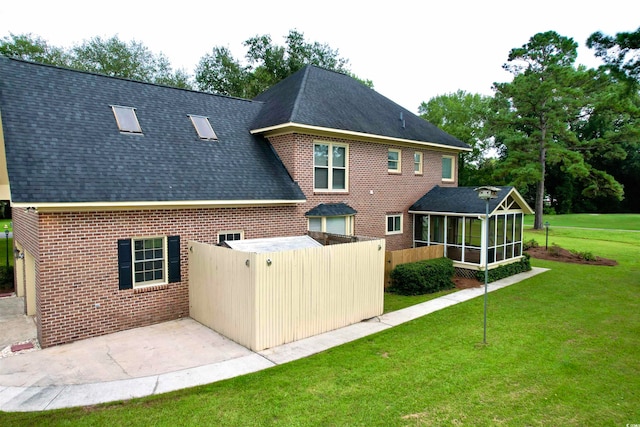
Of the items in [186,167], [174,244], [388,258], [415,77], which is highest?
[415,77]

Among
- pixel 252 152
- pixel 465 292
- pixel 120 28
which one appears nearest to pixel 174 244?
pixel 252 152

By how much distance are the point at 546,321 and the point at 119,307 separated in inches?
437

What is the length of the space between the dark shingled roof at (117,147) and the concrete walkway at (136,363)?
3348 mm

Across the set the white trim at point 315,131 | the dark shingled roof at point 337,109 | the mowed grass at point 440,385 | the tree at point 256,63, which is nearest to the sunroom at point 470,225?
the dark shingled roof at point 337,109

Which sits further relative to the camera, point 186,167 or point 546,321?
point 186,167

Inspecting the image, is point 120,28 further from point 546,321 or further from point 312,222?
point 546,321

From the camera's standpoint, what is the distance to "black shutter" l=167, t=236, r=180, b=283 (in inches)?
422

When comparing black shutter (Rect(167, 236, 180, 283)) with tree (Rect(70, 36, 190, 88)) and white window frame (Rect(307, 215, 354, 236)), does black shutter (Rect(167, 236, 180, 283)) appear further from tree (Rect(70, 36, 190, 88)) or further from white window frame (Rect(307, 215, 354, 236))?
A: tree (Rect(70, 36, 190, 88))

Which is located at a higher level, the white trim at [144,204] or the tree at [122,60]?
the tree at [122,60]

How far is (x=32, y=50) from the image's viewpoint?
117 feet

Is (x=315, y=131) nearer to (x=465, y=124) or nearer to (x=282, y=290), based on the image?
(x=282, y=290)

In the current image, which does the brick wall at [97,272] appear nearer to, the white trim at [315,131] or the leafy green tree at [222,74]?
the white trim at [315,131]

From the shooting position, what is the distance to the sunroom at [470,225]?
15.7 meters

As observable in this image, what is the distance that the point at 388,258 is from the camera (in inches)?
562
